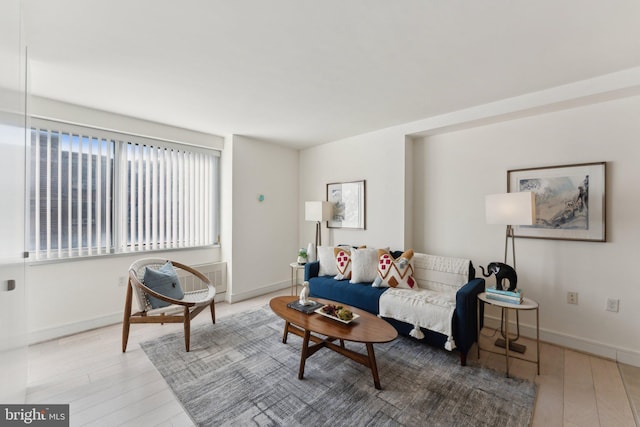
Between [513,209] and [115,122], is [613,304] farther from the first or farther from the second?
[115,122]

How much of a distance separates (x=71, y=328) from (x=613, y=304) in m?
5.40

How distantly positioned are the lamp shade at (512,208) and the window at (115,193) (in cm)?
364

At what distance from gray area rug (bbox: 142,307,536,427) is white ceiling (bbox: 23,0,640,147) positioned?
8.15ft

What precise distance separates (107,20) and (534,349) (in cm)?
433

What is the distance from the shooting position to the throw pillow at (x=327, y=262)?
3.54 meters

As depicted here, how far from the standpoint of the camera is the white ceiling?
1.53m

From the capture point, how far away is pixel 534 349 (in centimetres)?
259

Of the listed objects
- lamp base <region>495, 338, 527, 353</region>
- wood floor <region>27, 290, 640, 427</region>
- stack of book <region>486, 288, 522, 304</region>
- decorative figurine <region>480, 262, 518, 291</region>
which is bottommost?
wood floor <region>27, 290, 640, 427</region>

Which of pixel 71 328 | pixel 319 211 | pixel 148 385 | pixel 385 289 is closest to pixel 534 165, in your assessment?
pixel 385 289

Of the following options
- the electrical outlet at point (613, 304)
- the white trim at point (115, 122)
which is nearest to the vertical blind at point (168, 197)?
the white trim at point (115, 122)

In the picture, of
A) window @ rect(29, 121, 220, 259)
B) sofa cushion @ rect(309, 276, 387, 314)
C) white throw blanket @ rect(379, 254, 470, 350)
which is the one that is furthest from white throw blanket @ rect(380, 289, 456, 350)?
window @ rect(29, 121, 220, 259)

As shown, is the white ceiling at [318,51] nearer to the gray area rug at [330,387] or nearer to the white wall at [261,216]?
the white wall at [261,216]

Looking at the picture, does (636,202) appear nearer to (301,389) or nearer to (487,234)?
(487,234)

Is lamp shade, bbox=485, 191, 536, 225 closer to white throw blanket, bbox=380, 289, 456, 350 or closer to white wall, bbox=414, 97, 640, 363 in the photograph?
white wall, bbox=414, 97, 640, 363
